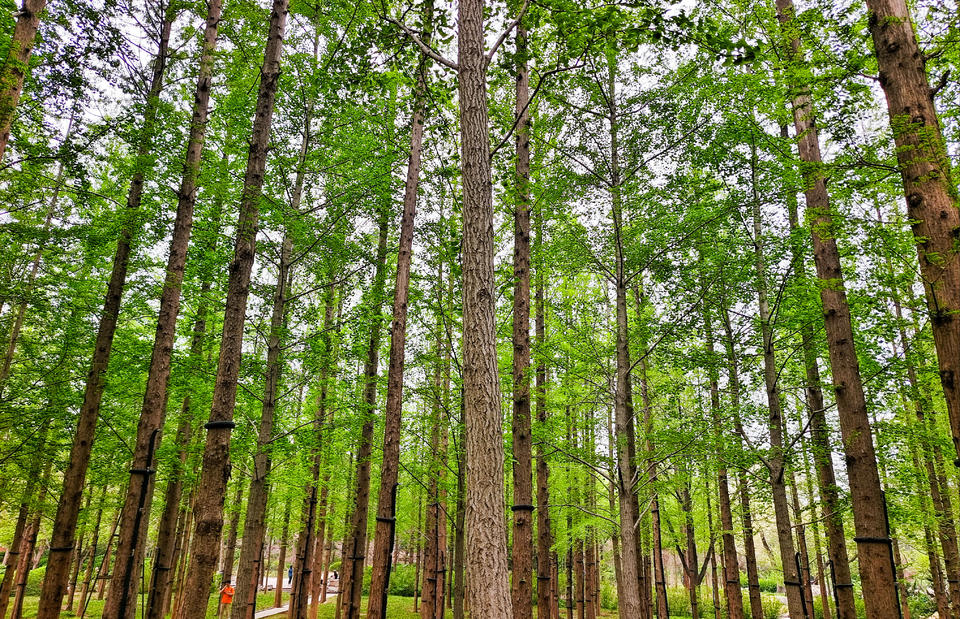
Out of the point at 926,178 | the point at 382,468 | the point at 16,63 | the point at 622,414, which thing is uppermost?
the point at 16,63

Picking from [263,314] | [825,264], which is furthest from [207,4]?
[825,264]

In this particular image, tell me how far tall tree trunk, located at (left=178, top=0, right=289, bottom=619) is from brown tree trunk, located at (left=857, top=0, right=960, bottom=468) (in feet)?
20.9

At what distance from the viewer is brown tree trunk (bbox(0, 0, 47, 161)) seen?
5164 millimetres

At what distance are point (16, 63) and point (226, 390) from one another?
414 cm

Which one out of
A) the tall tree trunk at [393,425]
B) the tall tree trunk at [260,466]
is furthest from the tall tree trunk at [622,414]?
the tall tree trunk at [260,466]

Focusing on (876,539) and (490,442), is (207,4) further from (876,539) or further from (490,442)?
(876,539)

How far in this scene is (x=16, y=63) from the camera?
17.0 feet

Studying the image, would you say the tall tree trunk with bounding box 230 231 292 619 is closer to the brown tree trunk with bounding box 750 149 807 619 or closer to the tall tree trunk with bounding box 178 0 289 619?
the tall tree trunk with bounding box 178 0 289 619

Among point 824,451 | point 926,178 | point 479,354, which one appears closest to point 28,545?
point 479,354

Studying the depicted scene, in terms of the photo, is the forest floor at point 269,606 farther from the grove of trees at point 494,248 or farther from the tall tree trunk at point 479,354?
the tall tree trunk at point 479,354

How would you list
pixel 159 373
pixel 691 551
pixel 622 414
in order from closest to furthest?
pixel 159 373 → pixel 622 414 → pixel 691 551

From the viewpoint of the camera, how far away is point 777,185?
908 cm

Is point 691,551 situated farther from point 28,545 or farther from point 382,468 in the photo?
point 28,545

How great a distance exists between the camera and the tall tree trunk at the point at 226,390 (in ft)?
16.0
